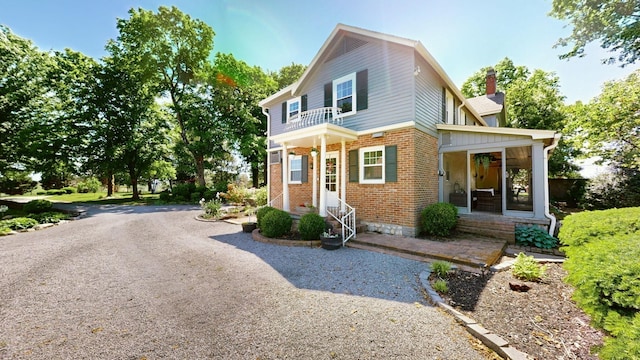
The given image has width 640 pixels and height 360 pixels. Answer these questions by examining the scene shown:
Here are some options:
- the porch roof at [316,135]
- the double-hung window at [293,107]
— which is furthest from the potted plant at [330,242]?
the double-hung window at [293,107]

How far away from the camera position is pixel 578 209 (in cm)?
1311

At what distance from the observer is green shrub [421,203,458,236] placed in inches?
297

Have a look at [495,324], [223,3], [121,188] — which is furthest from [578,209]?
[121,188]

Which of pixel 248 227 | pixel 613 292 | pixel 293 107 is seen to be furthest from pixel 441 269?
pixel 293 107

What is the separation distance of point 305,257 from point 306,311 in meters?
2.56

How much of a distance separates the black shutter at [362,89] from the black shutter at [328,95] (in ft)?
4.13

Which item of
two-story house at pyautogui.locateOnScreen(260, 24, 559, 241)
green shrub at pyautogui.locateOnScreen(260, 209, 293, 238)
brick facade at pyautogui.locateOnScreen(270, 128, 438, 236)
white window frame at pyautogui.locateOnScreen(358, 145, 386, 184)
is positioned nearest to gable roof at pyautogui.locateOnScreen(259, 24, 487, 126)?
two-story house at pyautogui.locateOnScreen(260, 24, 559, 241)

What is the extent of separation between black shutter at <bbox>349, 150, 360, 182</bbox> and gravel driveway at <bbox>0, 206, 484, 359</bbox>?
324cm

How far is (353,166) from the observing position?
9.07 metres

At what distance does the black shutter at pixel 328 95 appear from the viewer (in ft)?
32.2

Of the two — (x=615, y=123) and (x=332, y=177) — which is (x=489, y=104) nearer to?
(x=615, y=123)

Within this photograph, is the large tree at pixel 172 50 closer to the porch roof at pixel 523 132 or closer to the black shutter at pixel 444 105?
the black shutter at pixel 444 105

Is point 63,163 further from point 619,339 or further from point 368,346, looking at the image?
point 619,339

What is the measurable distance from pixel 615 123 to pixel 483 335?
57.5ft
